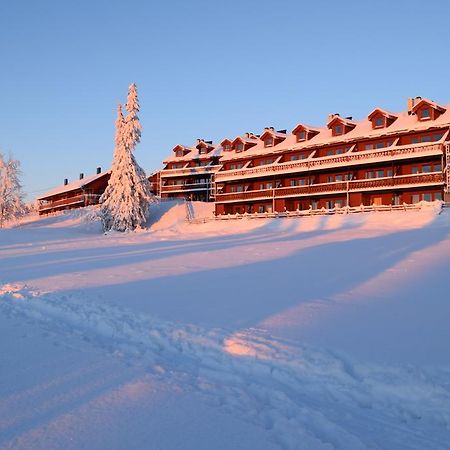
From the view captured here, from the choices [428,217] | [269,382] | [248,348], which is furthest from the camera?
[428,217]

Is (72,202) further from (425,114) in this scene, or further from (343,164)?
(425,114)

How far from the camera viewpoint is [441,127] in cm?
3666

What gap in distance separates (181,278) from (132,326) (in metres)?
5.15

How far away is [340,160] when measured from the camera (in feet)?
136

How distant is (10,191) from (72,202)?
15426 mm

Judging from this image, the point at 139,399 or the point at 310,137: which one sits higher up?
the point at 310,137

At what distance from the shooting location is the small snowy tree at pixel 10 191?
61125 mm

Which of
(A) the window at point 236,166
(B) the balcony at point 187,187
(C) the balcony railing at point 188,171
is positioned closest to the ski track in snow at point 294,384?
(A) the window at point 236,166

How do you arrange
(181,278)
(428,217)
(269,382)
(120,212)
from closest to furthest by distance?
(269,382), (181,278), (428,217), (120,212)

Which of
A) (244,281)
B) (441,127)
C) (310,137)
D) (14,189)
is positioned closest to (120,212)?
(310,137)

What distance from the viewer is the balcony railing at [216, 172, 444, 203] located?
35.6 metres

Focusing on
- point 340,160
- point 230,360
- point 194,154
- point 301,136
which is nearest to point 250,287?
point 230,360

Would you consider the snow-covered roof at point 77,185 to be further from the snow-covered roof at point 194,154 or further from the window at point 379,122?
the window at point 379,122

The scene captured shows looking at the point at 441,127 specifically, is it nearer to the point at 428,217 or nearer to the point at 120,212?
the point at 428,217
